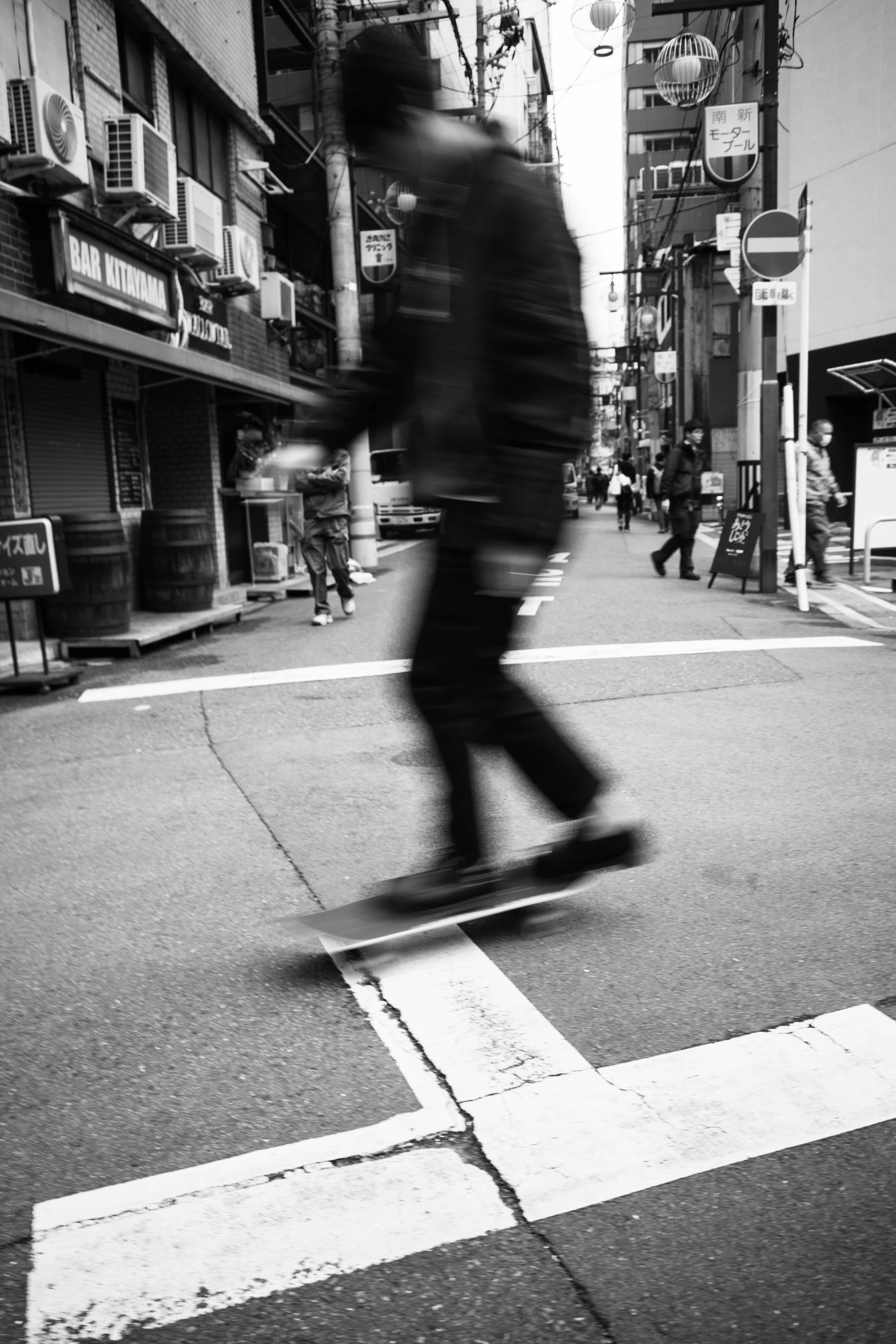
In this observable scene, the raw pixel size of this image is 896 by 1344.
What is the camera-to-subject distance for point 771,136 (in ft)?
38.4

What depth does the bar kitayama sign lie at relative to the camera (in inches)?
380

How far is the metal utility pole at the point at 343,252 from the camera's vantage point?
1577 cm

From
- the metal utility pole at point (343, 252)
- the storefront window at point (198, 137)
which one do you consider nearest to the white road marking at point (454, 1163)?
the storefront window at point (198, 137)

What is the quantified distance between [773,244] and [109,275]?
20.9 feet

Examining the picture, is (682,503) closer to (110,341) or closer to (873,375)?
(873,375)

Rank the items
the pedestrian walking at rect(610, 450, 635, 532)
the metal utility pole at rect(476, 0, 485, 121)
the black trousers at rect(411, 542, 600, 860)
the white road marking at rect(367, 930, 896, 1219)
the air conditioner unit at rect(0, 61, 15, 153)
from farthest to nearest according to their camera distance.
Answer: the pedestrian walking at rect(610, 450, 635, 532) < the metal utility pole at rect(476, 0, 485, 121) < the air conditioner unit at rect(0, 61, 15, 153) < the black trousers at rect(411, 542, 600, 860) < the white road marking at rect(367, 930, 896, 1219)

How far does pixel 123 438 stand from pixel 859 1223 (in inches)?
473

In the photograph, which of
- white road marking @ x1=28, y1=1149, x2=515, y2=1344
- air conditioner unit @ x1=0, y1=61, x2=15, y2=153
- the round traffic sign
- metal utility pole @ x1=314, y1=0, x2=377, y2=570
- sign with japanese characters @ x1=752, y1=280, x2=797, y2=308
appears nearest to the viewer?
white road marking @ x1=28, y1=1149, x2=515, y2=1344

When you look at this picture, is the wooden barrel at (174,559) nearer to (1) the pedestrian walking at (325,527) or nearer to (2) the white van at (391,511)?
(1) the pedestrian walking at (325,527)

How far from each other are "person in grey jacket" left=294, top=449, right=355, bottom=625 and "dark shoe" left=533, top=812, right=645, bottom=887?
25.0 ft

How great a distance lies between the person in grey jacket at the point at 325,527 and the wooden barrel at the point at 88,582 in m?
1.86

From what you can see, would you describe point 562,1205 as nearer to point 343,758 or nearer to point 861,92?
point 343,758

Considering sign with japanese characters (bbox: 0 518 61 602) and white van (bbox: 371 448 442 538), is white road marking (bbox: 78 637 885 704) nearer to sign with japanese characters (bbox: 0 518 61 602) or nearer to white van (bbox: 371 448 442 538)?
sign with japanese characters (bbox: 0 518 61 602)

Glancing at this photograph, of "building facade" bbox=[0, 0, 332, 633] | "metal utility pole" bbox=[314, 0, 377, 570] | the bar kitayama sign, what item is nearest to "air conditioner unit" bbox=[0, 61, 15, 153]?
"building facade" bbox=[0, 0, 332, 633]
